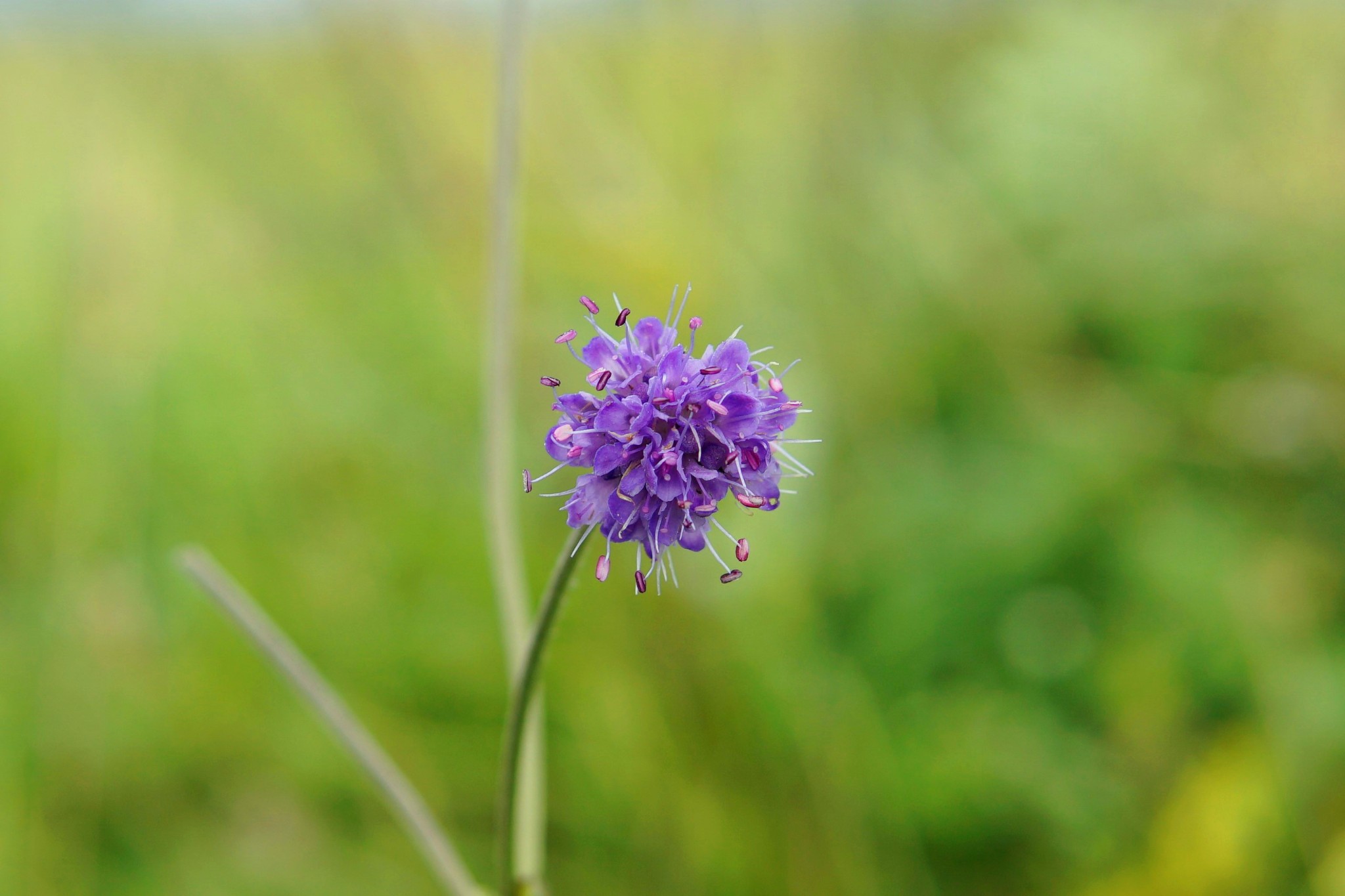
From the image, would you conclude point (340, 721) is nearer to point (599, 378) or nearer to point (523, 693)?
point (523, 693)

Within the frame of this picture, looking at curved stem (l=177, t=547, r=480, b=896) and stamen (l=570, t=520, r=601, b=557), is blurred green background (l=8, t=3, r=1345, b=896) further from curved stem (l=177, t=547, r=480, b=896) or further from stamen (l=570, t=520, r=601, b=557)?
stamen (l=570, t=520, r=601, b=557)

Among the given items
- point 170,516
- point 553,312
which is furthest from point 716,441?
point 170,516

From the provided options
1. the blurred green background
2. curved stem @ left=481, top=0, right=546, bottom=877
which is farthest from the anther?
the blurred green background

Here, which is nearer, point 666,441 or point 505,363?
point 666,441

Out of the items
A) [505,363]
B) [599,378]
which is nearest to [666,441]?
[599,378]

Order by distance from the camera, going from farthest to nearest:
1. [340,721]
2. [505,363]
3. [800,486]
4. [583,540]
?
1. [800,486]
2. [505,363]
3. [340,721]
4. [583,540]

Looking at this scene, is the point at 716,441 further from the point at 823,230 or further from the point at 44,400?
the point at 44,400
